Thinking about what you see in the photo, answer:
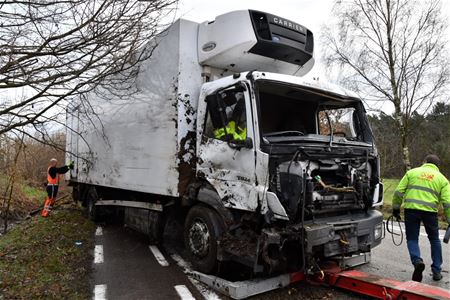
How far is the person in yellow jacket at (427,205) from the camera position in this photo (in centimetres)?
490

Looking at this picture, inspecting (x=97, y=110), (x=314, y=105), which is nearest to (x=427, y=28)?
(x=314, y=105)

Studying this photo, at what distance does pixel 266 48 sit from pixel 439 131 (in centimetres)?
2914

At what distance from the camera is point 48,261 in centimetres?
557

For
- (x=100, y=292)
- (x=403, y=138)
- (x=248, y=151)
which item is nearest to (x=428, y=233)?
(x=248, y=151)

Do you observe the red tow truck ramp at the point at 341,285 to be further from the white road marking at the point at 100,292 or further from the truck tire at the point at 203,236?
the white road marking at the point at 100,292

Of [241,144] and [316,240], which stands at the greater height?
[241,144]

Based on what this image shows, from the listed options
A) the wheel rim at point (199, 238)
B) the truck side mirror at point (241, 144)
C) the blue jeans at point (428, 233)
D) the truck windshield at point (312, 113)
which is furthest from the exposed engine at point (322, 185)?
the wheel rim at point (199, 238)

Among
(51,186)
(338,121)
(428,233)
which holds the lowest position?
(428,233)

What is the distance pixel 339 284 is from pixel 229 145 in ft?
7.04

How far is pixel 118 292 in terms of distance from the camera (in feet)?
14.5

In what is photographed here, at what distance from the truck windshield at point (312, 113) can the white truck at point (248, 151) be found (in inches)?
0.7

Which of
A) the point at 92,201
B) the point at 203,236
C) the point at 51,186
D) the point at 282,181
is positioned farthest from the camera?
the point at 51,186

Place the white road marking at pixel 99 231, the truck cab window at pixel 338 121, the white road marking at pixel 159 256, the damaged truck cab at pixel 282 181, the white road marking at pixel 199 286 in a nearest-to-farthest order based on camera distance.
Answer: the damaged truck cab at pixel 282 181 < the white road marking at pixel 199 286 < the truck cab window at pixel 338 121 < the white road marking at pixel 159 256 < the white road marking at pixel 99 231

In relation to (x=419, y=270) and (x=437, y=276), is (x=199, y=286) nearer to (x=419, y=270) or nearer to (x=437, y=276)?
(x=419, y=270)
